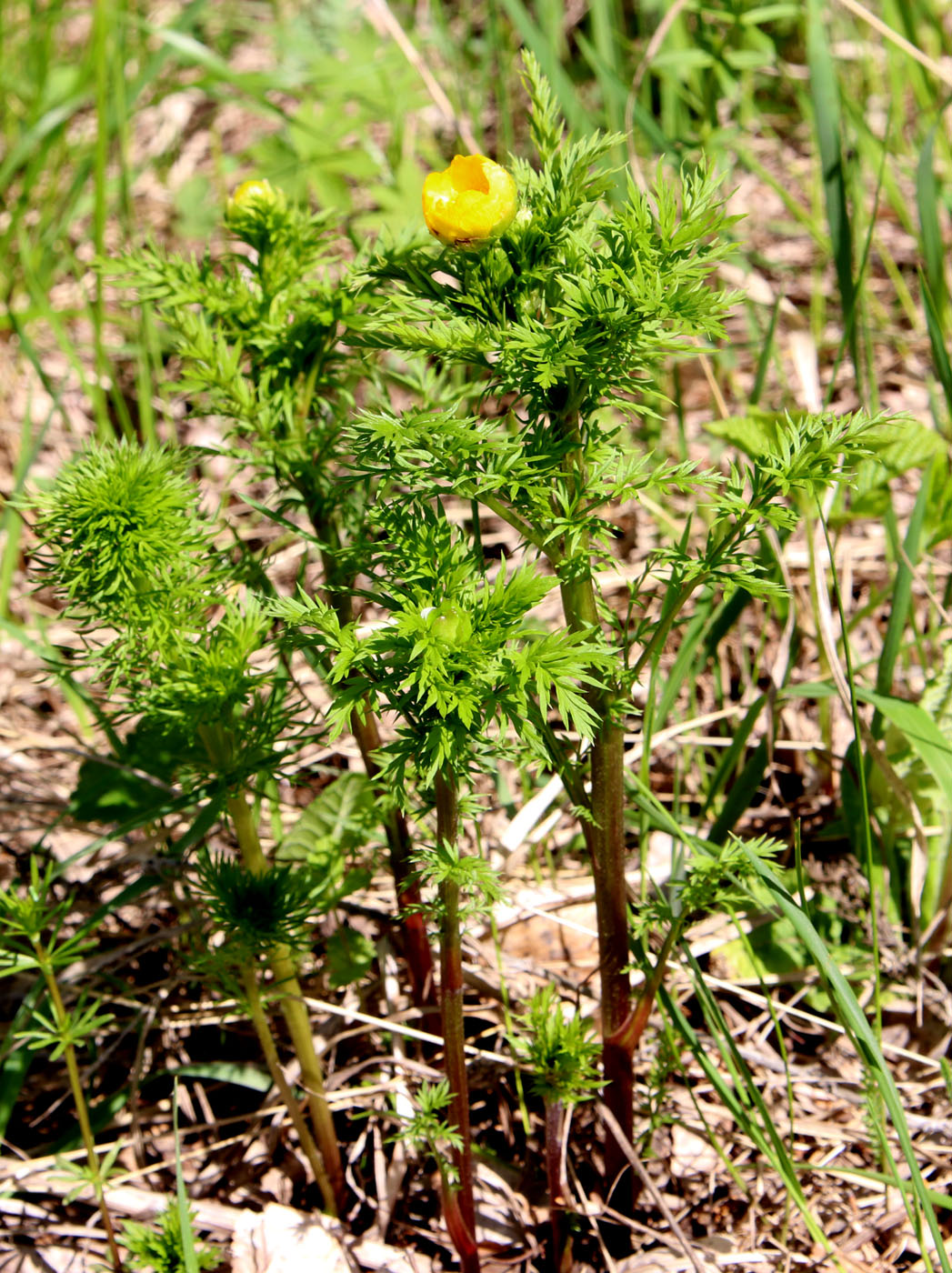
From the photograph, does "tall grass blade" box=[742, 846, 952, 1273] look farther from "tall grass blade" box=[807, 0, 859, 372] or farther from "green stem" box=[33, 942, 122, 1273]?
"tall grass blade" box=[807, 0, 859, 372]

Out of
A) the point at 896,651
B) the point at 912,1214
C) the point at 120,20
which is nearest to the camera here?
the point at 912,1214

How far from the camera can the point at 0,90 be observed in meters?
3.80

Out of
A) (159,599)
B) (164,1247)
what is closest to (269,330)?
(159,599)

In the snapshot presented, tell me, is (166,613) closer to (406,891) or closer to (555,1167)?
(406,891)

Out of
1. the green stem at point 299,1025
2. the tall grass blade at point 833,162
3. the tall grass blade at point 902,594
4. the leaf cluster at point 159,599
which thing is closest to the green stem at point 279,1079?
the green stem at point 299,1025

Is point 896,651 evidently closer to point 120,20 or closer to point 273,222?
point 273,222

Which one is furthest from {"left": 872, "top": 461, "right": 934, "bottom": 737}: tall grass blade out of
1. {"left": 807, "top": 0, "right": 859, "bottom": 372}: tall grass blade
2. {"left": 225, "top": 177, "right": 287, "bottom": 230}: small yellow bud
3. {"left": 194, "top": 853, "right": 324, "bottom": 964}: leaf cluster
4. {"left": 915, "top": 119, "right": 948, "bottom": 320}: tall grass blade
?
{"left": 225, "top": 177, "right": 287, "bottom": 230}: small yellow bud

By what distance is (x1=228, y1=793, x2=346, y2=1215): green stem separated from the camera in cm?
163

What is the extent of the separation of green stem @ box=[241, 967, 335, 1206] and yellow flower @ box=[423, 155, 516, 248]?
3.43 ft

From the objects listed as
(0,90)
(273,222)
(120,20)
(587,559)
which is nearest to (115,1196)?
(587,559)

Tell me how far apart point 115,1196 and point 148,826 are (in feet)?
2.18

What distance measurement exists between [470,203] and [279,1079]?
129 centimetres

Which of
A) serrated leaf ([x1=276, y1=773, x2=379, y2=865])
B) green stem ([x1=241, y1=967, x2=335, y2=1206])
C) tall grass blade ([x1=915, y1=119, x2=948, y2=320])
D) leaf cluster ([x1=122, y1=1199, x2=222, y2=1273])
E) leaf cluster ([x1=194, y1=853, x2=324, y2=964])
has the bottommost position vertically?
leaf cluster ([x1=122, y1=1199, x2=222, y2=1273])

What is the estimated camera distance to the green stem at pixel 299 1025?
1.63 metres
